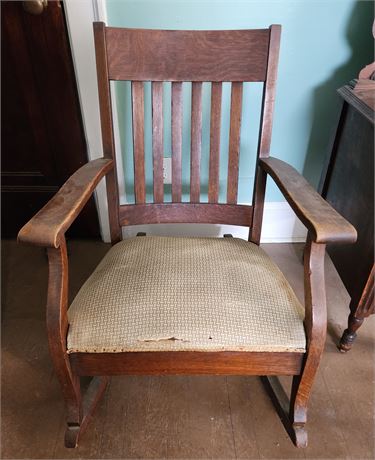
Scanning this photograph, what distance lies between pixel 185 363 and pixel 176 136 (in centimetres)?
58

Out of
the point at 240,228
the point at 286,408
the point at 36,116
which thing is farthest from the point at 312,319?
the point at 36,116

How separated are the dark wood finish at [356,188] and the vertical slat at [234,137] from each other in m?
0.34

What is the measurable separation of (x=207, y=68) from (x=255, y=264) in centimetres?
51

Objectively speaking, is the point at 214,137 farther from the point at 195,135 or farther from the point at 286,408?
the point at 286,408

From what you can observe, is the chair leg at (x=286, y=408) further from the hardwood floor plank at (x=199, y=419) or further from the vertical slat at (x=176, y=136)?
the vertical slat at (x=176, y=136)

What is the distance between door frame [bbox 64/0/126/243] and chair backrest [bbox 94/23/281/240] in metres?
0.32

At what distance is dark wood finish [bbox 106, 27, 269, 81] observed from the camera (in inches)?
35.2

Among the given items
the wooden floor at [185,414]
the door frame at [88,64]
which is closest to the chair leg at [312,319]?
the wooden floor at [185,414]

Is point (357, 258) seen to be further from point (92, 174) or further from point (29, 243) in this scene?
point (29, 243)

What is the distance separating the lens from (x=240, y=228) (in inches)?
61.7

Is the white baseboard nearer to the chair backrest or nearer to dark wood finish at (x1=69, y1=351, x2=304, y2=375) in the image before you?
the chair backrest

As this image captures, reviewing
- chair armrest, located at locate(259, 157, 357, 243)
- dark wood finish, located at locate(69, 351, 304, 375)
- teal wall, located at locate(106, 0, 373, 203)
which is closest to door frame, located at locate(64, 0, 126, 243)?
teal wall, located at locate(106, 0, 373, 203)

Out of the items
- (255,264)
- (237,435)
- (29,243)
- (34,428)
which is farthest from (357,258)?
(34,428)

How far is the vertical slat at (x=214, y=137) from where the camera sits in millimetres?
957
